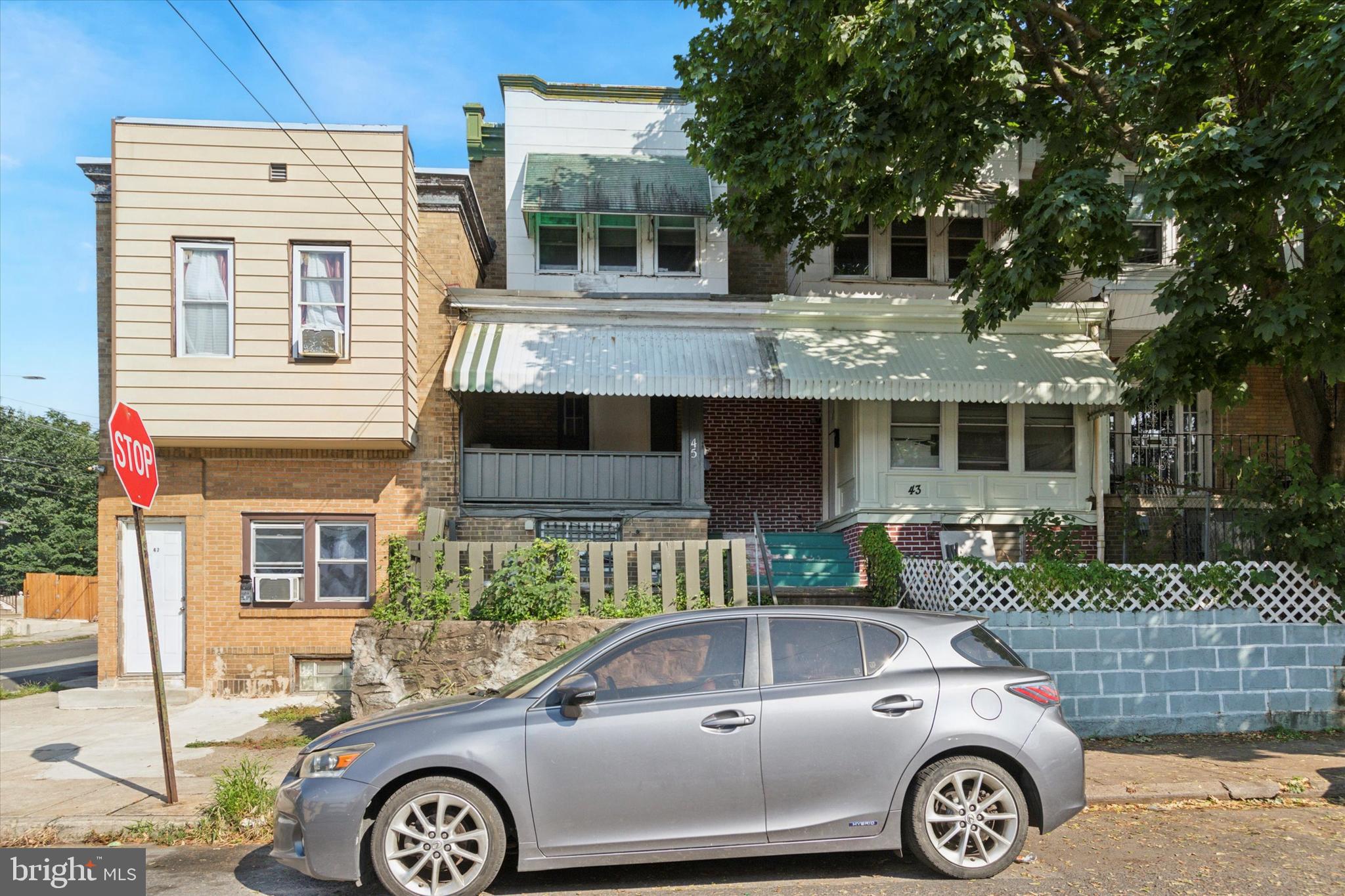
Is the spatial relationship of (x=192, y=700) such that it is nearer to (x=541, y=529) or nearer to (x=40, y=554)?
(x=541, y=529)

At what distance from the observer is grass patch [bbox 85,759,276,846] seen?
22.9 feet

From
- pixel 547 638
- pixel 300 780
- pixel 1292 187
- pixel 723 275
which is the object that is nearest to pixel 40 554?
pixel 723 275

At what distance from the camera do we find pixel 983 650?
6.11 meters

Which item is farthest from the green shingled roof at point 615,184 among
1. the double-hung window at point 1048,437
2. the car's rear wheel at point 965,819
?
the car's rear wheel at point 965,819

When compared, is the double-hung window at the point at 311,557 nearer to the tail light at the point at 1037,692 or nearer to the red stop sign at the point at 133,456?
the red stop sign at the point at 133,456

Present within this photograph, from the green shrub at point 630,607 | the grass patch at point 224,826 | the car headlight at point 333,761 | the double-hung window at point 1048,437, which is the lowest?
the grass patch at point 224,826

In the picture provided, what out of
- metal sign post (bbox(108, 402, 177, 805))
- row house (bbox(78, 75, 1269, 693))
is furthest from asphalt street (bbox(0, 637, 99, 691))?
metal sign post (bbox(108, 402, 177, 805))

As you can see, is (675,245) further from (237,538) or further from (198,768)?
(198,768)

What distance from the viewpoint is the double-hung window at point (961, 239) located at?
16.7 m

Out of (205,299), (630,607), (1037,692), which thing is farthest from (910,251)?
(1037,692)

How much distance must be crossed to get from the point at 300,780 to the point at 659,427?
39.7ft

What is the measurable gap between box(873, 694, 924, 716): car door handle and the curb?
2666mm

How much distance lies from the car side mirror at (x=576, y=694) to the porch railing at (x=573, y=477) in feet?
28.2

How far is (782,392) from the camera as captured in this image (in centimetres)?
1386
